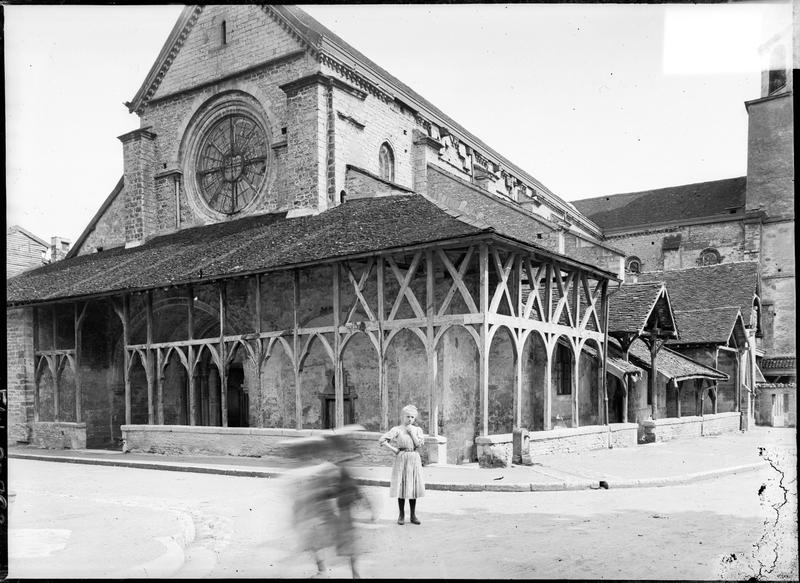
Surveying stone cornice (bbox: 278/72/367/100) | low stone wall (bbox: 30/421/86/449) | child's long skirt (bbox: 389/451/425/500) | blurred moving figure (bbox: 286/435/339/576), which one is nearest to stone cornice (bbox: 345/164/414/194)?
stone cornice (bbox: 278/72/367/100)

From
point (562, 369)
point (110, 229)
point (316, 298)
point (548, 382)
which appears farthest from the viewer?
point (110, 229)

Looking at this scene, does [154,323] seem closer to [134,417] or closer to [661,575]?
[134,417]

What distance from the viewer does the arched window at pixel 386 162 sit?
72.1 ft

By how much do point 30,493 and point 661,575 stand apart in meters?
9.55

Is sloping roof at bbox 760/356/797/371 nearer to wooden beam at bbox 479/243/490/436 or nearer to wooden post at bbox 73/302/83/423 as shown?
wooden beam at bbox 479/243/490/436

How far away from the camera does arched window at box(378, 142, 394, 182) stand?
22.0 meters

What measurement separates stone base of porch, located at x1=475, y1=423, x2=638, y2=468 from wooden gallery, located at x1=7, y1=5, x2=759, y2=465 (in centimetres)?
4

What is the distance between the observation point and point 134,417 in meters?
21.0

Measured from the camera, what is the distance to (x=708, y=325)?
83.0 feet

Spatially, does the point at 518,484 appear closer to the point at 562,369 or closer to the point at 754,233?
the point at 562,369

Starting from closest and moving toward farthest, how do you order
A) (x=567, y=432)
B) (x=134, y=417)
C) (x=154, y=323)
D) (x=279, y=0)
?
(x=279, y=0), (x=567, y=432), (x=154, y=323), (x=134, y=417)

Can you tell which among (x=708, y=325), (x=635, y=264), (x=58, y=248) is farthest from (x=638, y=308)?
(x=58, y=248)

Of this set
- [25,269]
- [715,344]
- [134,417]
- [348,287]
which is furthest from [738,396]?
[25,269]

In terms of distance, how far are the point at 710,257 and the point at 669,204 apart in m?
5.12
